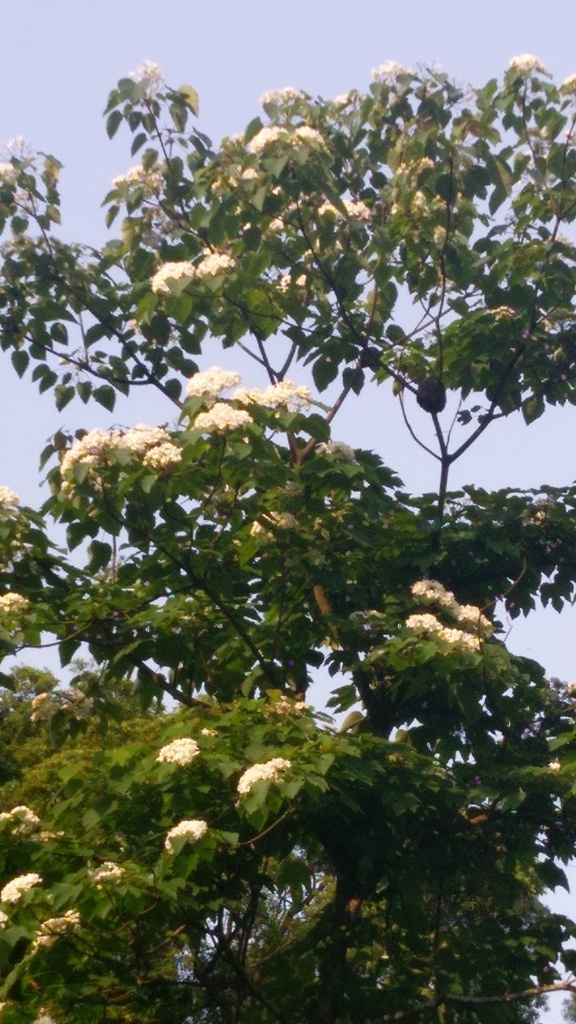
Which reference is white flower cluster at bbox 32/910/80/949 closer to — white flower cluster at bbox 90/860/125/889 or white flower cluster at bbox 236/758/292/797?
white flower cluster at bbox 90/860/125/889

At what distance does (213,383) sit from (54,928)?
2649 mm

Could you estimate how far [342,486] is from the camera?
707cm

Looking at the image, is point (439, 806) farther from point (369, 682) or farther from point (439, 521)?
point (439, 521)

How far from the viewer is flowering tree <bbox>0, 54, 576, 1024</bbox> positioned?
6.36 metres

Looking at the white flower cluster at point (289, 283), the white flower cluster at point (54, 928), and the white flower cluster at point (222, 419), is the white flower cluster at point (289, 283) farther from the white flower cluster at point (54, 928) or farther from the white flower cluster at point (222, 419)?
the white flower cluster at point (54, 928)

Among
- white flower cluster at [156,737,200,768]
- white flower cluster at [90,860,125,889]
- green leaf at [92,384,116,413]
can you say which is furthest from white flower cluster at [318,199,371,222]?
white flower cluster at [90,860,125,889]

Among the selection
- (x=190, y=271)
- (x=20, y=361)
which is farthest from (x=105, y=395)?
(x=190, y=271)

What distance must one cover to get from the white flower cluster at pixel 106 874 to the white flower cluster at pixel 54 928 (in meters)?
0.32

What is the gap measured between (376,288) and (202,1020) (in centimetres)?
500

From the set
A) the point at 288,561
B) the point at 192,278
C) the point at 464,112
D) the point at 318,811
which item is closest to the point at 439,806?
the point at 318,811

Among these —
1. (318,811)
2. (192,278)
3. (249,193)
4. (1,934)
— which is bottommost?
(1,934)

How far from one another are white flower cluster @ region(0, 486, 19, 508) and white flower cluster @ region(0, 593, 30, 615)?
594mm

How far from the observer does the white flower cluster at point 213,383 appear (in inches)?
242

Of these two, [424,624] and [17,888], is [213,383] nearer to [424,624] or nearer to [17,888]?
[424,624]
